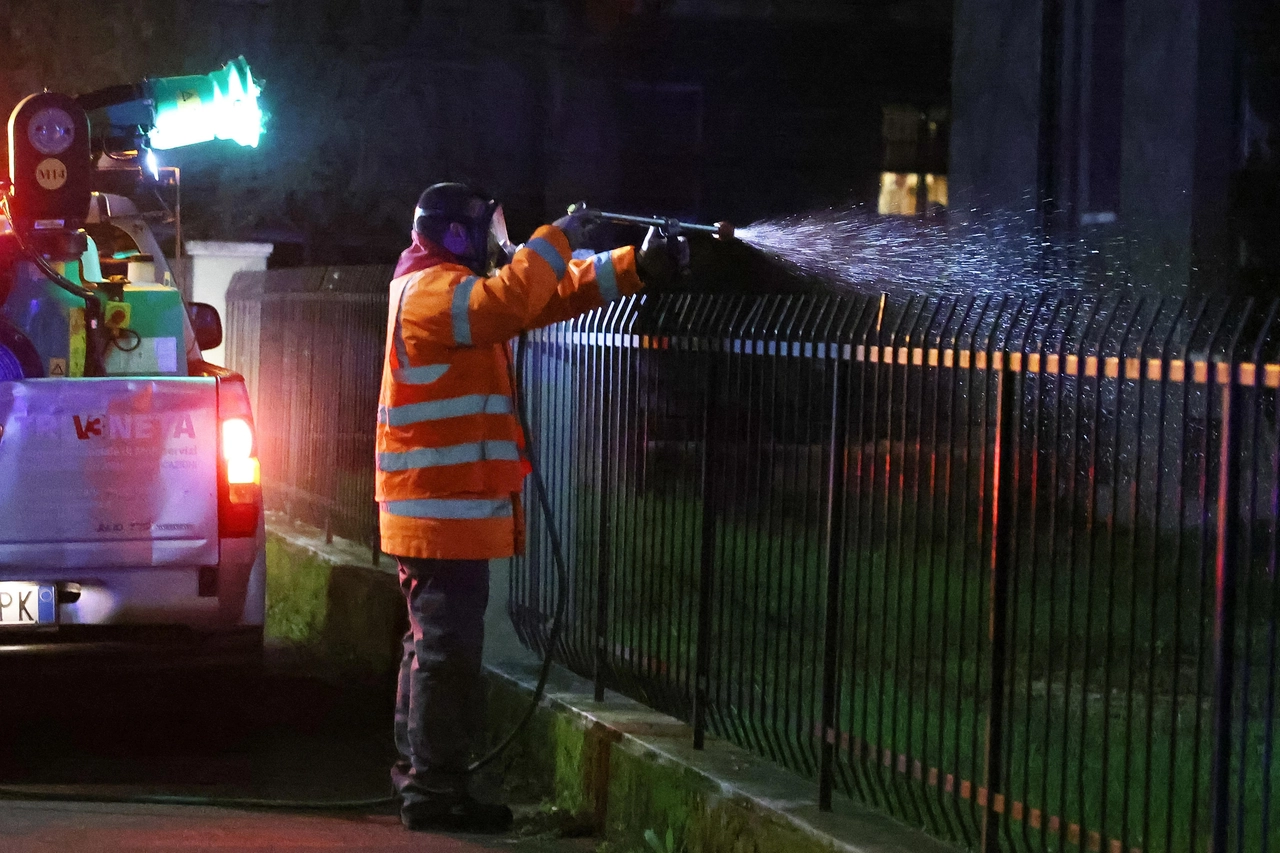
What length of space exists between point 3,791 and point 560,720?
6.70 ft

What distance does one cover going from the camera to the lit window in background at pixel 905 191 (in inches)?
989

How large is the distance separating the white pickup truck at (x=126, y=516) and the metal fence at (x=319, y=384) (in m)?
2.79

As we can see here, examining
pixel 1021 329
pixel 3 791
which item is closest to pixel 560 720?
pixel 3 791


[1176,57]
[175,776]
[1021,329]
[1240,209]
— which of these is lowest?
[175,776]

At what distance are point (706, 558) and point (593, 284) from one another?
3.26 feet

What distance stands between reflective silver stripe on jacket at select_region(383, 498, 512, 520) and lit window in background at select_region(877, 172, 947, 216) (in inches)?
760

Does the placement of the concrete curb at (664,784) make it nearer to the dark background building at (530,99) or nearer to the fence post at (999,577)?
the fence post at (999,577)

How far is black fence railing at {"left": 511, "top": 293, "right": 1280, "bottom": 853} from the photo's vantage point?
4.34 m

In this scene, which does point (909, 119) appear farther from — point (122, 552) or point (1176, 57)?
point (122, 552)

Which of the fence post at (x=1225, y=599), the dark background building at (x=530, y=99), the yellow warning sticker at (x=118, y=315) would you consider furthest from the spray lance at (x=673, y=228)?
the dark background building at (x=530, y=99)

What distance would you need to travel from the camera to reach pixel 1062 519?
477 cm

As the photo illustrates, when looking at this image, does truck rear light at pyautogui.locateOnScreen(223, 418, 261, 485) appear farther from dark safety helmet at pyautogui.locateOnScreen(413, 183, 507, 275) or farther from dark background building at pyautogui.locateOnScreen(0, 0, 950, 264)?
dark background building at pyautogui.locateOnScreen(0, 0, 950, 264)

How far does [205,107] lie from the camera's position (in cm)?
895

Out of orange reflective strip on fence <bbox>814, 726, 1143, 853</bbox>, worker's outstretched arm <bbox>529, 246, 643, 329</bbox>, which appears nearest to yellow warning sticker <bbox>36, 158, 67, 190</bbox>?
worker's outstretched arm <bbox>529, 246, 643, 329</bbox>
